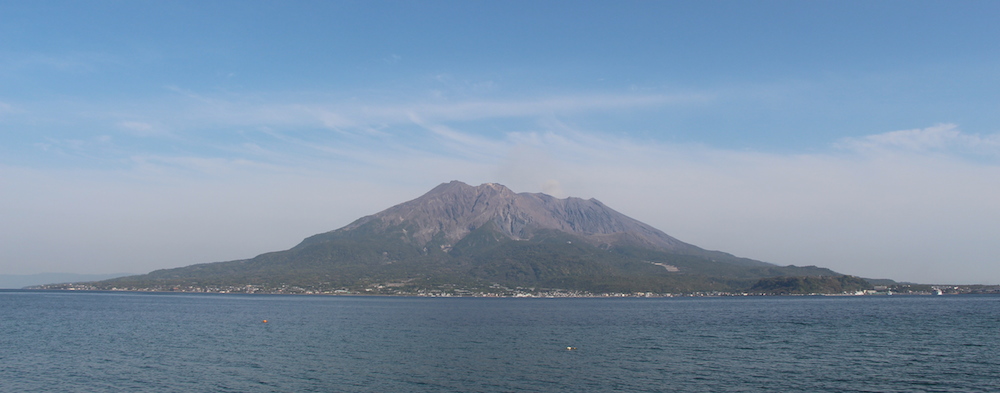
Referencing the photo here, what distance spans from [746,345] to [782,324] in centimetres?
3785

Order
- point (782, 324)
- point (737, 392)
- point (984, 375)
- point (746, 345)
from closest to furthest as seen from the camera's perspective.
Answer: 1. point (737, 392)
2. point (984, 375)
3. point (746, 345)
4. point (782, 324)

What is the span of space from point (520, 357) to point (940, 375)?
1444 inches

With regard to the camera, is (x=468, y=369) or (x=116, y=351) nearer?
(x=468, y=369)

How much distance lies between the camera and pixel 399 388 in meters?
47.8

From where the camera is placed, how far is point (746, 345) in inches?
2891

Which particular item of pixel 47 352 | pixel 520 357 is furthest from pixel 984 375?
pixel 47 352

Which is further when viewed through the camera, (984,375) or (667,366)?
(667,366)

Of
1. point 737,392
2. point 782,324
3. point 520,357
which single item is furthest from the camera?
point 782,324

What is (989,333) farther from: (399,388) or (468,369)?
(399,388)

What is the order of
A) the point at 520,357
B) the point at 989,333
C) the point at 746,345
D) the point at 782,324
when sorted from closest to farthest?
the point at 520,357 → the point at 746,345 → the point at 989,333 → the point at 782,324

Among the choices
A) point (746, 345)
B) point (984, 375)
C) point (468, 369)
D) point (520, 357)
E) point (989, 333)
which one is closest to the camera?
point (984, 375)

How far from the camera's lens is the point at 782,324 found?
106 metres

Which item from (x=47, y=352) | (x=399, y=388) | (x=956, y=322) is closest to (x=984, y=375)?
(x=399, y=388)

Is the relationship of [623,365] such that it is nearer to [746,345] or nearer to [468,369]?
[468,369]
